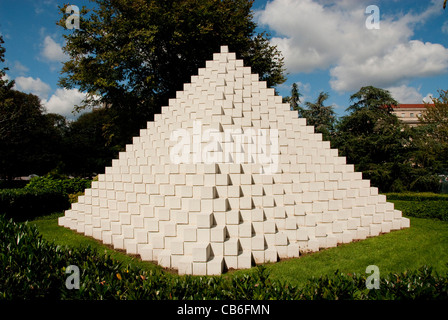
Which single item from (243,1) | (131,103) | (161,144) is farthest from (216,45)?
(161,144)

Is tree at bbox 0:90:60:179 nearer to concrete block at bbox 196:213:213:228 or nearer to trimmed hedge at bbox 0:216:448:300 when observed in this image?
concrete block at bbox 196:213:213:228

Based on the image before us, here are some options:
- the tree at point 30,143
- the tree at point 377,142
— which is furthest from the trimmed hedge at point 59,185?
the tree at point 377,142

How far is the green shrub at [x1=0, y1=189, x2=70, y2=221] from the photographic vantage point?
13.1 meters

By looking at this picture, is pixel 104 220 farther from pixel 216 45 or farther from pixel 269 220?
pixel 216 45

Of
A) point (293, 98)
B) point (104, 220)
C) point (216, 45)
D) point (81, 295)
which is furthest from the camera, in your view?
point (293, 98)

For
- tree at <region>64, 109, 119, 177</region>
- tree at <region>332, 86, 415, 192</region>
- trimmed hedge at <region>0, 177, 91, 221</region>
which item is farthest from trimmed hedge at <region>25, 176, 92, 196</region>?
tree at <region>332, 86, 415, 192</region>

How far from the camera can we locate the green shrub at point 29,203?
13055 millimetres

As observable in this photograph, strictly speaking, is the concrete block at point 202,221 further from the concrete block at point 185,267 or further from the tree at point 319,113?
the tree at point 319,113

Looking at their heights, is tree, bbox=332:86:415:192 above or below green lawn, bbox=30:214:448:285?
above

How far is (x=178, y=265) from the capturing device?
6039 millimetres

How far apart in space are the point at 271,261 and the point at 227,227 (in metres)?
1.46

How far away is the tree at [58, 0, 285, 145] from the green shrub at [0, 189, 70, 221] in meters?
8.76

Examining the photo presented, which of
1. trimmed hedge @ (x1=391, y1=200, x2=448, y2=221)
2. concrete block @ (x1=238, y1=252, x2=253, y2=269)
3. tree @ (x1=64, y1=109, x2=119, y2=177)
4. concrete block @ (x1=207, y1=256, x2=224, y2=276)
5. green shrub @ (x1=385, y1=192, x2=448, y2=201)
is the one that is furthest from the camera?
Result: tree @ (x1=64, y1=109, x2=119, y2=177)

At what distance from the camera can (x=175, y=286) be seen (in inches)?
135
